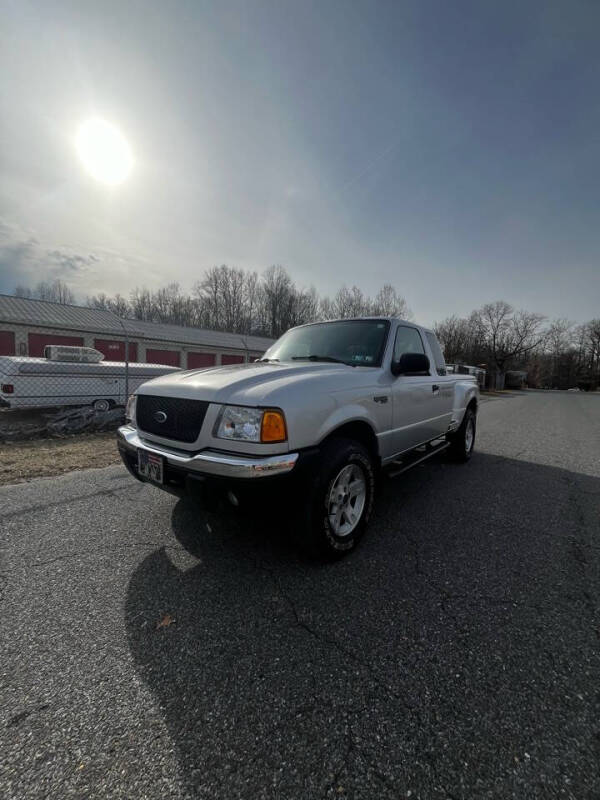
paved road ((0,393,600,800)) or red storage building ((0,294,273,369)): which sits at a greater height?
red storage building ((0,294,273,369))

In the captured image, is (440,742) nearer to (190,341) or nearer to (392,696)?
(392,696)

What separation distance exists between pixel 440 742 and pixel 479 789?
6.8 inches

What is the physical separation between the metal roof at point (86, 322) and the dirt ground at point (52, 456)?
→ 641 inches

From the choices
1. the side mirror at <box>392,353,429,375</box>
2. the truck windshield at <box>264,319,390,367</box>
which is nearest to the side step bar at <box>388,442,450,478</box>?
the side mirror at <box>392,353,429,375</box>

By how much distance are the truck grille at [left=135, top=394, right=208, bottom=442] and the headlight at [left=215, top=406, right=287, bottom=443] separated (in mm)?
234

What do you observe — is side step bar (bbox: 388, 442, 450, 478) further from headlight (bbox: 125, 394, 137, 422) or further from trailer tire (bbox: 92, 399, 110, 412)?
trailer tire (bbox: 92, 399, 110, 412)

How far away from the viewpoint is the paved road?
129 centimetres

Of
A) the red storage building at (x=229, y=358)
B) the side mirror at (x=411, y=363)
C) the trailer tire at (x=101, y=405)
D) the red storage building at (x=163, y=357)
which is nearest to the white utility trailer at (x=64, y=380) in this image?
the trailer tire at (x=101, y=405)

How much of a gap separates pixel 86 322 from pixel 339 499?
81.8ft

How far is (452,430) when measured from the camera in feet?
17.2

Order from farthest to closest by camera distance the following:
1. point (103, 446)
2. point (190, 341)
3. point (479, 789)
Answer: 1. point (190, 341)
2. point (103, 446)
3. point (479, 789)

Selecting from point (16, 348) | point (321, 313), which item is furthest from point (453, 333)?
point (16, 348)

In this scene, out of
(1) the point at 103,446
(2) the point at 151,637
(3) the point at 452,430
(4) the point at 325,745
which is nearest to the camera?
(4) the point at 325,745

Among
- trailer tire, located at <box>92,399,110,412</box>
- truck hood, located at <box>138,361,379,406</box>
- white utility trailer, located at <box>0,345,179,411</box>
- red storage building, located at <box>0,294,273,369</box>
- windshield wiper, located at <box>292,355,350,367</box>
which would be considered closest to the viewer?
truck hood, located at <box>138,361,379,406</box>
